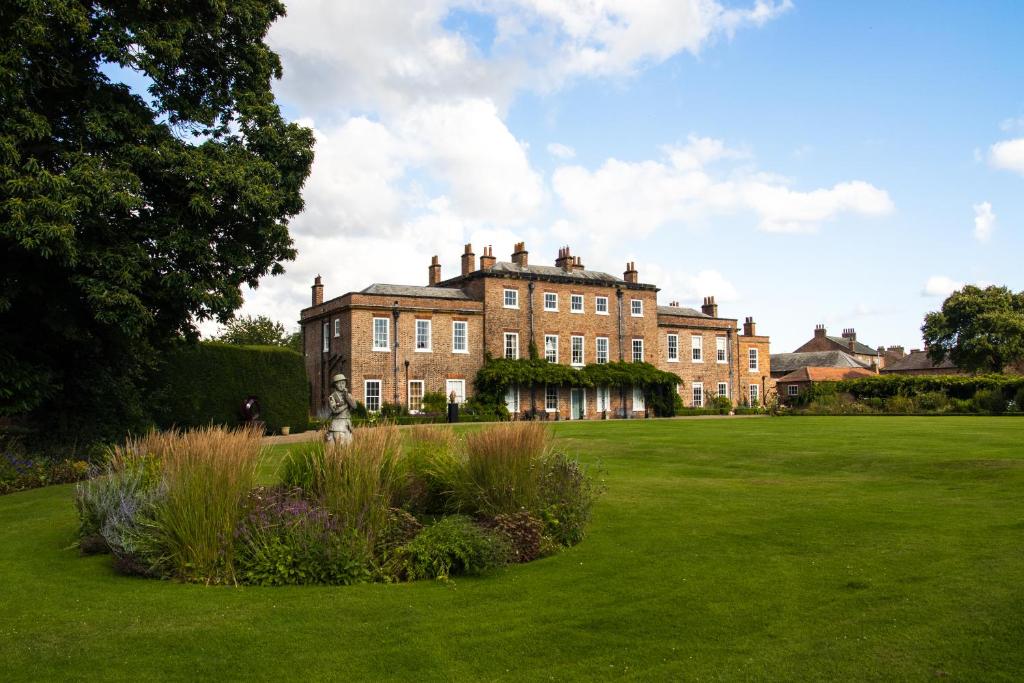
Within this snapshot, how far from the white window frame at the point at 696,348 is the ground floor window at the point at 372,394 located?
2014cm

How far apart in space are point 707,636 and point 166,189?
1385 centimetres

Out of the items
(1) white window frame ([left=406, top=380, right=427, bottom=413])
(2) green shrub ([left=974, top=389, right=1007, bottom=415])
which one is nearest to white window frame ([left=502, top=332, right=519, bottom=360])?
(1) white window frame ([left=406, top=380, right=427, bottom=413])

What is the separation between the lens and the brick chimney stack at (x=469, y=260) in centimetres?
3975

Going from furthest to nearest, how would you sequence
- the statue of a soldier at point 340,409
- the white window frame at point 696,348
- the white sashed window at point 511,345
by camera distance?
the white window frame at point 696,348 < the white sashed window at point 511,345 < the statue of a soldier at point 340,409

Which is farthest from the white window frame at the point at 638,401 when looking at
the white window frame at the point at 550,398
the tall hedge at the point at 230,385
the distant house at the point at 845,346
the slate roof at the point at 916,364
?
the distant house at the point at 845,346

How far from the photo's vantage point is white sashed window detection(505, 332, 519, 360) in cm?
3888

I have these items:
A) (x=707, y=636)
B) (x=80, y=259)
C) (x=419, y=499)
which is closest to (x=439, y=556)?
(x=419, y=499)

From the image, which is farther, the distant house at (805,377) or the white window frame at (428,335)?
the distant house at (805,377)

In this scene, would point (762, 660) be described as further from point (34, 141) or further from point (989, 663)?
point (34, 141)

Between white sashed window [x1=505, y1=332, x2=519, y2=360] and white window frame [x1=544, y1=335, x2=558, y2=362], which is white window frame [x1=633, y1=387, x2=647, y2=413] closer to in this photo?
white window frame [x1=544, y1=335, x2=558, y2=362]

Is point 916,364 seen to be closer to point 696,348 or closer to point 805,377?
point 805,377

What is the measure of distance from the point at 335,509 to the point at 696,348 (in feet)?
134

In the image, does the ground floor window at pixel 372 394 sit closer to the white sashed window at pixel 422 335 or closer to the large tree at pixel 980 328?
the white sashed window at pixel 422 335

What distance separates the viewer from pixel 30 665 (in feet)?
18.5
